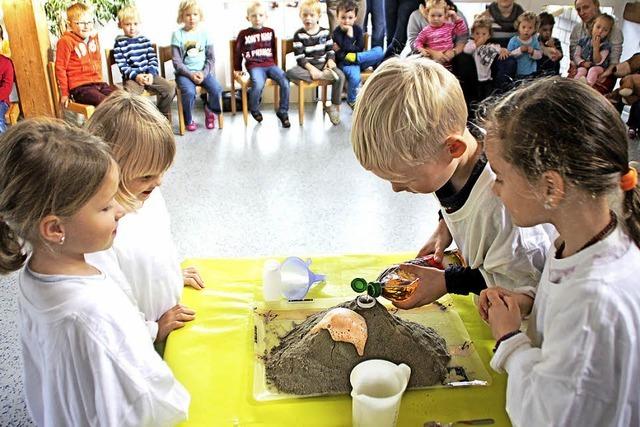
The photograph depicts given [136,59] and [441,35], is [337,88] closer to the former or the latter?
[441,35]

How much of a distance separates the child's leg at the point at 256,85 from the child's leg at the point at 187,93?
405mm

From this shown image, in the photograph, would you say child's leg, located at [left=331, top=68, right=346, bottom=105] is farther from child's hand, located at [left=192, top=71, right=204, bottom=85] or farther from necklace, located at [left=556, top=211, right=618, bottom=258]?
necklace, located at [left=556, top=211, right=618, bottom=258]

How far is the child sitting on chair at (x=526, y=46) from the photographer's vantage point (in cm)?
412

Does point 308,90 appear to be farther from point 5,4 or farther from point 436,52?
point 5,4

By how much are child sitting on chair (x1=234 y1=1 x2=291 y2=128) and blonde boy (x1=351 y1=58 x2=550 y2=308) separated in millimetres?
2909

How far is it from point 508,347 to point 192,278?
94 centimetres

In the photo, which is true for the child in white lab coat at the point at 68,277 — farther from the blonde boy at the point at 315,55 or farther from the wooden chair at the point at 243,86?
the blonde boy at the point at 315,55

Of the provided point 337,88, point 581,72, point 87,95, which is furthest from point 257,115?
point 581,72

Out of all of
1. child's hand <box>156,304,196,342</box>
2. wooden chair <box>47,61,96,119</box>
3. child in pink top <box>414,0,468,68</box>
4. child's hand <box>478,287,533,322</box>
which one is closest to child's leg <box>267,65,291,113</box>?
child in pink top <box>414,0,468,68</box>

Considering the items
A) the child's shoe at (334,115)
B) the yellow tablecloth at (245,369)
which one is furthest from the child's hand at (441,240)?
the child's shoe at (334,115)

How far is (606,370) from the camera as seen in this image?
3.24 feet

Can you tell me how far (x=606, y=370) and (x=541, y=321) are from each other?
0.21 meters

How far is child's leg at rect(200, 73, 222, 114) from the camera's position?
13.6 ft

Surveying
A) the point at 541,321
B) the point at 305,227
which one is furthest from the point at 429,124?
the point at 305,227
